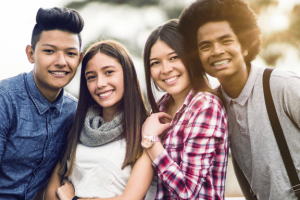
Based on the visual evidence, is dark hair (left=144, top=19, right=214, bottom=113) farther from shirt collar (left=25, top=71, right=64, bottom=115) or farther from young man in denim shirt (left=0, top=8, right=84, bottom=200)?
shirt collar (left=25, top=71, right=64, bottom=115)

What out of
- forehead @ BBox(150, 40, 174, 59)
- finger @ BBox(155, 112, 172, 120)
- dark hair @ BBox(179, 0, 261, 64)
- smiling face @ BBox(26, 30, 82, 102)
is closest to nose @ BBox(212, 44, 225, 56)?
dark hair @ BBox(179, 0, 261, 64)

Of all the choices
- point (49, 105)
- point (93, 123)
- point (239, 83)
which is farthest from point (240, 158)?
point (49, 105)

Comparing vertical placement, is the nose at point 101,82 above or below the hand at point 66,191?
above

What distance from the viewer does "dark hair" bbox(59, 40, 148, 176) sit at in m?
1.84

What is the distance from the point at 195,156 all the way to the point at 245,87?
2.02ft

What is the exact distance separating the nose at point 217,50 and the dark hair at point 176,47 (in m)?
0.21

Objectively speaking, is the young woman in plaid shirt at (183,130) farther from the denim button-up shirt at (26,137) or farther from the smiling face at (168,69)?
the denim button-up shirt at (26,137)

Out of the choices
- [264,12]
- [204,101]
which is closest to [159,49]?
[204,101]

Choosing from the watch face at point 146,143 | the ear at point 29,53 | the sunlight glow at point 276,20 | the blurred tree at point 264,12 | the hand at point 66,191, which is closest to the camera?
the watch face at point 146,143

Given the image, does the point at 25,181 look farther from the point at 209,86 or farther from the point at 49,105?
the point at 209,86

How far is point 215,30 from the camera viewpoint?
5.99 feet

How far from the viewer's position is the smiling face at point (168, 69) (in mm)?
1859

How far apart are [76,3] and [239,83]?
27.0 feet

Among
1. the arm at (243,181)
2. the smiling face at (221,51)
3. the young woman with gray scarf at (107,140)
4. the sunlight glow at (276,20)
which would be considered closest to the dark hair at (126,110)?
the young woman with gray scarf at (107,140)
